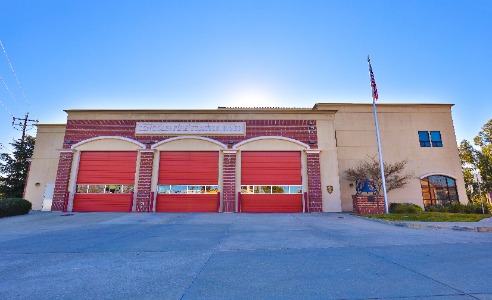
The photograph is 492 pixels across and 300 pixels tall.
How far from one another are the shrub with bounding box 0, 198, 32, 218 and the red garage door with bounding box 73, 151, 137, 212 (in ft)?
9.03

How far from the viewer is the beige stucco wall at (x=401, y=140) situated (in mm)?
20906

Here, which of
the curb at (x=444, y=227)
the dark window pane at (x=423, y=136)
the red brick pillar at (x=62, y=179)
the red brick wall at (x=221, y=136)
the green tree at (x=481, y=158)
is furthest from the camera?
the green tree at (x=481, y=158)

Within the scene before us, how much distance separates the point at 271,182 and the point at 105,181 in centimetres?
1220

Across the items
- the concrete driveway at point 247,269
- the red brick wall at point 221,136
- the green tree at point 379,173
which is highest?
the red brick wall at point 221,136

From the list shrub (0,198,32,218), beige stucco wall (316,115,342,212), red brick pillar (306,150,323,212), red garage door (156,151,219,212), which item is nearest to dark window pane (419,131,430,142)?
beige stucco wall (316,115,342,212)

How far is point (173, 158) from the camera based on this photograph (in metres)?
18.1

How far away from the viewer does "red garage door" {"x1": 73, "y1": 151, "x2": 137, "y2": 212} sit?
57.3ft

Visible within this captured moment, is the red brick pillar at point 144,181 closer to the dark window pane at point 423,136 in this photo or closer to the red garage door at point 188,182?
the red garage door at point 188,182

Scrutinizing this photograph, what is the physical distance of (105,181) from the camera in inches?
699

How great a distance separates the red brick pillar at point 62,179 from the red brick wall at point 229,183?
11499 millimetres

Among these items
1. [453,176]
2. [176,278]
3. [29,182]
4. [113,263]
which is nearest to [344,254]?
[176,278]

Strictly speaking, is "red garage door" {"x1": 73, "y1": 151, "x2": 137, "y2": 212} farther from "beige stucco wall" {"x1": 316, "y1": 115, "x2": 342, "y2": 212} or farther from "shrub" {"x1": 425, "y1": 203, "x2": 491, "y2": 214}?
"shrub" {"x1": 425, "y1": 203, "x2": 491, "y2": 214}

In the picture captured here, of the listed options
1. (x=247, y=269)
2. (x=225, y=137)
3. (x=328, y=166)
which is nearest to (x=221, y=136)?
(x=225, y=137)

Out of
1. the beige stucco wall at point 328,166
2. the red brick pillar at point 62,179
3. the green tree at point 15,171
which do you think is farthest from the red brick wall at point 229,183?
the green tree at point 15,171
